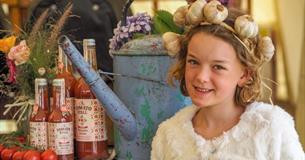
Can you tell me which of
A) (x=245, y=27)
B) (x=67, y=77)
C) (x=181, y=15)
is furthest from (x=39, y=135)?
(x=245, y=27)

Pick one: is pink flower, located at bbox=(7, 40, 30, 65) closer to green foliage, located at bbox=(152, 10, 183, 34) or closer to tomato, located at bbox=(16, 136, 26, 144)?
tomato, located at bbox=(16, 136, 26, 144)

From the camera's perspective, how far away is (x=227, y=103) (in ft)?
3.58

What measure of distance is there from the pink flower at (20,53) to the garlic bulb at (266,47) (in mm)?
558

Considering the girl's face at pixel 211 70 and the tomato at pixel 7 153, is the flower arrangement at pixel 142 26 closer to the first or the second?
the girl's face at pixel 211 70

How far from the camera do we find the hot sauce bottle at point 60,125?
121 cm

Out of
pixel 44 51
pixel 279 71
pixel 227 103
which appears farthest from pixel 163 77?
pixel 279 71

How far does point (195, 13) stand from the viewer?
1.05 meters

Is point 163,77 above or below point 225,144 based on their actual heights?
above

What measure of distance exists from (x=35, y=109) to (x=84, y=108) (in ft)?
0.38

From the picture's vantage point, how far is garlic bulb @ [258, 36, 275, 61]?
1.04 metres

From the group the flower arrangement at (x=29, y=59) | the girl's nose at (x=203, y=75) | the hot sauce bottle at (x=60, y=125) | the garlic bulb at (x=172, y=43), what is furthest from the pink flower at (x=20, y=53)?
the girl's nose at (x=203, y=75)

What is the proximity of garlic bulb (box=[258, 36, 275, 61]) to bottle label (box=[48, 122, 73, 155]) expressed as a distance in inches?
18.3

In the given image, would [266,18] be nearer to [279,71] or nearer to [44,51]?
[279,71]

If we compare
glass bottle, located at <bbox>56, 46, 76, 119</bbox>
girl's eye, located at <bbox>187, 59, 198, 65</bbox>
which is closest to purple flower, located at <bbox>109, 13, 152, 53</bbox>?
glass bottle, located at <bbox>56, 46, 76, 119</bbox>
